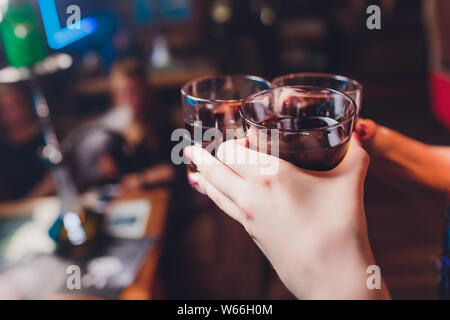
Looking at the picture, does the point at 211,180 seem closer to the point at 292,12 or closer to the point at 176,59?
the point at 176,59

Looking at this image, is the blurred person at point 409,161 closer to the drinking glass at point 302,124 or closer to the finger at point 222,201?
the drinking glass at point 302,124

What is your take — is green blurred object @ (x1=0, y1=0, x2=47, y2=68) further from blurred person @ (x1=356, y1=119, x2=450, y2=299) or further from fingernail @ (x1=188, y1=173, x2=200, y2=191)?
blurred person @ (x1=356, y1=119, x2=450, y2=299)

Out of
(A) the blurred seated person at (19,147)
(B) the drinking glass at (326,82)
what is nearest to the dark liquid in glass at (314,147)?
(B) the drinking glass at (326,82)

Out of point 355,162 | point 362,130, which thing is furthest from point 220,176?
point 362,130

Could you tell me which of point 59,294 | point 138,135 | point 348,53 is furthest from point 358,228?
point 348,53

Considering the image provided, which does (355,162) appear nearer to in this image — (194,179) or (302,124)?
(302,124)
